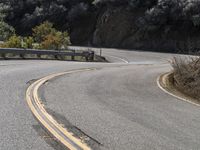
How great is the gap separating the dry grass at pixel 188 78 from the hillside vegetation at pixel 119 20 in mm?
26948

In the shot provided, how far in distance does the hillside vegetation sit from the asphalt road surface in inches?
1205

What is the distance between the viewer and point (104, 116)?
9.62 meters

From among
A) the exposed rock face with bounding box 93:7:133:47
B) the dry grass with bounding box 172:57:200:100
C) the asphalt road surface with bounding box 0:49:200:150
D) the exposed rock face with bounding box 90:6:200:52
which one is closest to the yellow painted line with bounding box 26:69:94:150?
the asphalt road surface with bounding box 0:49:200:150

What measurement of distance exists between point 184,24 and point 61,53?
2385 centimetres

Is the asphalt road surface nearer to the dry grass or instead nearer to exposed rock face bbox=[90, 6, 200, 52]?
the dry grass

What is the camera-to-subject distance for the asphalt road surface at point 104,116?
24.8 feet

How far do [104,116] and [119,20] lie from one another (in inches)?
1933

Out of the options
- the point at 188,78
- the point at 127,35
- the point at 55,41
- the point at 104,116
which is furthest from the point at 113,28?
the point at 104,116

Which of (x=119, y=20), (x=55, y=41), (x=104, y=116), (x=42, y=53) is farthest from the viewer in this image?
(x=119, y=20)

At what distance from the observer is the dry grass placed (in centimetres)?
1461

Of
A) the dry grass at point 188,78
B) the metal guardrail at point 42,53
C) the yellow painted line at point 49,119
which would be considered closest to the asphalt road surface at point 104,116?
the yellow painted line at point 49,119

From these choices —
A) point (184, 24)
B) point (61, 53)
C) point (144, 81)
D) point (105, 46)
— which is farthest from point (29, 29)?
point (144, 81)

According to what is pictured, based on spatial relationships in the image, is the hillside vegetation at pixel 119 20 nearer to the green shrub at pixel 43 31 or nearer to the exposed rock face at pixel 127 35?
the exposed rock face at pixel 127 35

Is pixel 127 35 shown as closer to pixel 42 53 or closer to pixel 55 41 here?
pixel 55 41
